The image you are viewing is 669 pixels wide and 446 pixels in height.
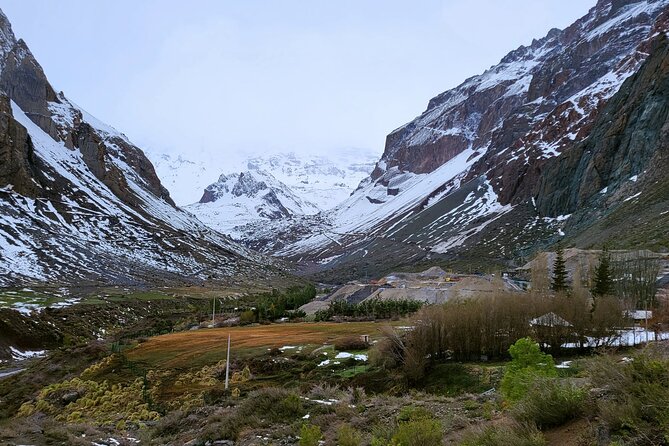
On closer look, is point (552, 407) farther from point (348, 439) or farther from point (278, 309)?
point (278, 309)

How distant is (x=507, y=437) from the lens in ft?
29.1

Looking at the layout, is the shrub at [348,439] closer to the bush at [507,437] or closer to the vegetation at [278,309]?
the bush at [507,437]

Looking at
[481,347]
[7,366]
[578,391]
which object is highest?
[578,391]

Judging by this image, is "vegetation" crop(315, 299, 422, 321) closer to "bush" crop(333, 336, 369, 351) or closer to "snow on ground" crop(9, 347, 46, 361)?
"bush" crop(333, 336, 369, 351)

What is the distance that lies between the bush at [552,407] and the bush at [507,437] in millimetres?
399

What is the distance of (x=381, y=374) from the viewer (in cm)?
3278

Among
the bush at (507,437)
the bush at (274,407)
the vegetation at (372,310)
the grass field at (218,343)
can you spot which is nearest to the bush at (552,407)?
the bush at (507,437)

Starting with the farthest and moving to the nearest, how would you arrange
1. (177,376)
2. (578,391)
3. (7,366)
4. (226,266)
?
(226,266), (7,366), (177,376), (578,391)

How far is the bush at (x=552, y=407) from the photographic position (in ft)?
32.0

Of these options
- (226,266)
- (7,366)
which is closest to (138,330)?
(7,366)

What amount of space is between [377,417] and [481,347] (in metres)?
20.9

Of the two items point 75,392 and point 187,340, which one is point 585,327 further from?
point 187,340

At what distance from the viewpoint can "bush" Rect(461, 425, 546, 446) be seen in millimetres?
8633

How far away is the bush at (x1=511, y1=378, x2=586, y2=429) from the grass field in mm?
32238
